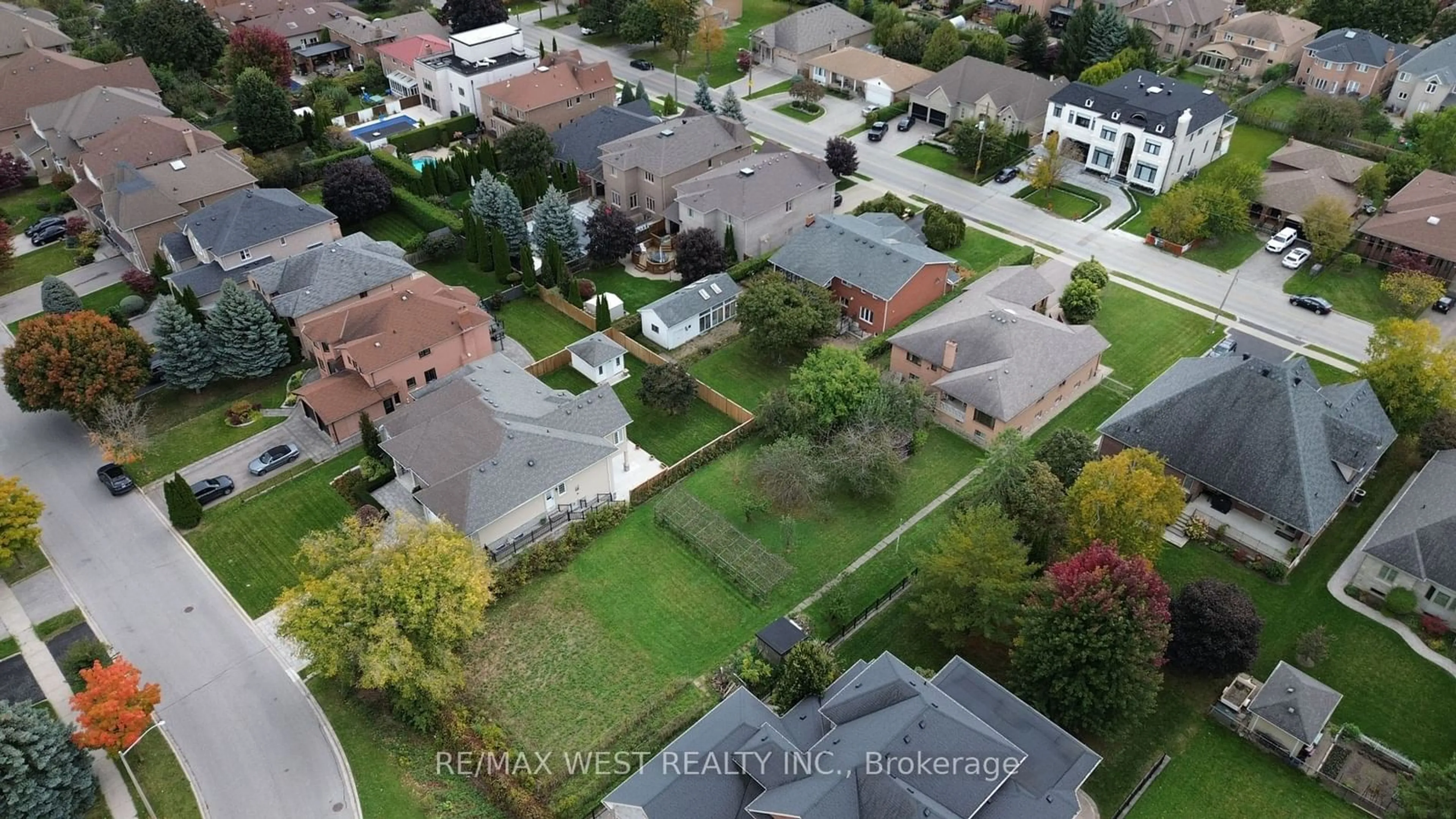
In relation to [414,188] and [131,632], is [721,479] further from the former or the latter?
[414,188]

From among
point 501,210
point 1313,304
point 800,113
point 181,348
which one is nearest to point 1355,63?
point 1313,304

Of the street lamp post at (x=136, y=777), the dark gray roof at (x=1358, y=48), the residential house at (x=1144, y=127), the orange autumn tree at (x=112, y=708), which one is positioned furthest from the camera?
the dark gray roof at (x=1358, y=48)

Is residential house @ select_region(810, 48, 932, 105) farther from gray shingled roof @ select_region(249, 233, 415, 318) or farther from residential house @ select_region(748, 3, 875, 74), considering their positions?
gray shingled roof @ select_region(249, 233, 415, 318)

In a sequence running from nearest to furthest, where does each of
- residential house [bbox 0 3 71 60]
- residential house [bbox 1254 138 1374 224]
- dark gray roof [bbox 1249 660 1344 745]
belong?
1. dark gray roof [bbox 1249 660 1344 745]
2. residential house [bbox 1254 138 1374 224]
3. residential house [bbox 0 3 71 60]

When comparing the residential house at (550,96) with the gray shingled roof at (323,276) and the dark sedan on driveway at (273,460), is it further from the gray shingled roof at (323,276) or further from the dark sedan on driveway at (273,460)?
the dark sedan on driveway at (273,460)

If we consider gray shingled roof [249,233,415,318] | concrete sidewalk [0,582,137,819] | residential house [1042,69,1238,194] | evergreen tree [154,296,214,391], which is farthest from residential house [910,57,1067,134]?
concrete sidewalk [0,582,137,819]

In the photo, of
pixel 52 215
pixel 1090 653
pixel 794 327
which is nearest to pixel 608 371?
pixel 794 327

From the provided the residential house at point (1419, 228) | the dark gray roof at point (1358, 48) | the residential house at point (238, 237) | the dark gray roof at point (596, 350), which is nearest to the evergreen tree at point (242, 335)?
the residential house at point (238, 237)
